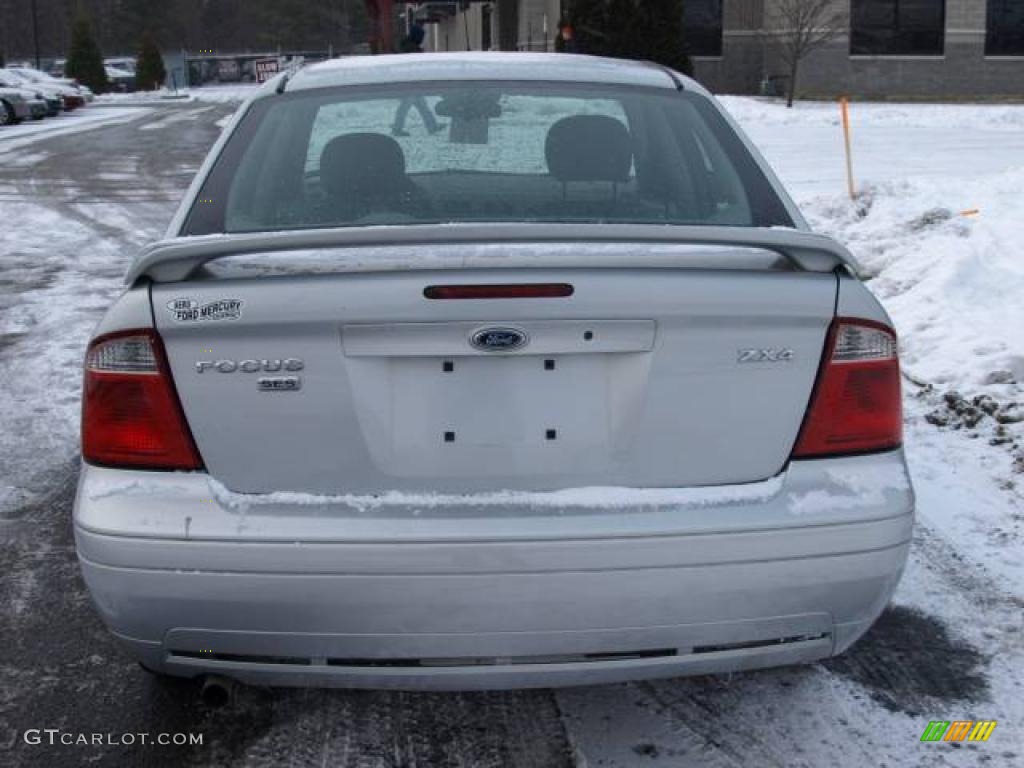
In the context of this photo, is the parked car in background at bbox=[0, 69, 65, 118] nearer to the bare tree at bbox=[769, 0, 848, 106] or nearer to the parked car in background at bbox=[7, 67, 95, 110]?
the parked car in background at bbox=[7, 67, 95, 110]

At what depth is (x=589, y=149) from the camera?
3.71 metres

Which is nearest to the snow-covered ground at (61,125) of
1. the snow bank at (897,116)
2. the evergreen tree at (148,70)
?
the snow bank at (897,116)

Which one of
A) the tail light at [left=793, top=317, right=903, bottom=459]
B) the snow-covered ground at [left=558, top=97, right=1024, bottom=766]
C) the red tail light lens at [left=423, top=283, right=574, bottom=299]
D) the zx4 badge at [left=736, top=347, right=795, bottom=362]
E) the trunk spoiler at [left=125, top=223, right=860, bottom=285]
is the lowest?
the snow-covered ground at [left=558, top=97, right=1024, bottom=766]

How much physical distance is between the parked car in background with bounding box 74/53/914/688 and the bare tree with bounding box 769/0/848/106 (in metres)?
28.4

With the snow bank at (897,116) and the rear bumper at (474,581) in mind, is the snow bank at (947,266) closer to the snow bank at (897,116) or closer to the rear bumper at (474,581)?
the rear bumper at (474,581)

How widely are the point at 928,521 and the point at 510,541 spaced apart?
2534 mm

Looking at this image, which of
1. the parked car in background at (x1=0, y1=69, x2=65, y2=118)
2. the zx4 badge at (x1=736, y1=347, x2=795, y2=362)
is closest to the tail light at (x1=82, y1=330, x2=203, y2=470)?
the zx4 badge at (x1=736, y1=347, x2=795, y2=362)

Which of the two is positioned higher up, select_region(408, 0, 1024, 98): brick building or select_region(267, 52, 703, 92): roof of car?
select_region(408, 0, 1024, 98): brick building

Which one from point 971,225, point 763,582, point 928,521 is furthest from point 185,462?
point 971,225

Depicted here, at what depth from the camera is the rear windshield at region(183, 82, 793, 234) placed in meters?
3.39

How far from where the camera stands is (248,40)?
Answer: 10088cm

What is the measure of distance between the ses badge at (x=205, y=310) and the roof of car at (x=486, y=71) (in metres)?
1.42

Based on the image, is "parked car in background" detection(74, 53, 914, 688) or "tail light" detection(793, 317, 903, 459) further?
"tail light" detection(793, 317, 903, 459)

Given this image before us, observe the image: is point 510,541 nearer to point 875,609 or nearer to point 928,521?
point 875,609
